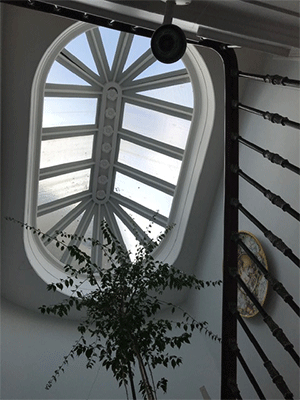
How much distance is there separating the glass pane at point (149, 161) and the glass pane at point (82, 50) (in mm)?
1504

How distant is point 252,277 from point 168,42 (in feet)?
11.4

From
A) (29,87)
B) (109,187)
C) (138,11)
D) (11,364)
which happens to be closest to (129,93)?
(109,187)

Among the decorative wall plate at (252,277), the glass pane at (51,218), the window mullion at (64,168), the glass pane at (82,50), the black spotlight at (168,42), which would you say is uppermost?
the glass pane at (82,50)

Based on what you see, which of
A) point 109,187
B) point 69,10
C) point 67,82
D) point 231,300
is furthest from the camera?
point 109,187

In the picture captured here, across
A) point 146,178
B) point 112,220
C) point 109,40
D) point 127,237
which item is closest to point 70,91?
point 109,40

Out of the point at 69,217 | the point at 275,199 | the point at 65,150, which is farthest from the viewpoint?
the point at 69,217

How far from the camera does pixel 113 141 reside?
7855 millimetres

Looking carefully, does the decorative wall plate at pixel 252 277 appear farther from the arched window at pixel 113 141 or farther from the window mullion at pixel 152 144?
the window mullion at pixel 152 144

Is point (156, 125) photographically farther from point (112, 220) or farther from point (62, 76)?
point (112, 220)

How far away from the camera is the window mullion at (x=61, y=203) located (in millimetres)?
7621

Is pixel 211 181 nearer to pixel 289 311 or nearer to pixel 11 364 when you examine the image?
pixel 289 311

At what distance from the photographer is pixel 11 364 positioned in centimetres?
573

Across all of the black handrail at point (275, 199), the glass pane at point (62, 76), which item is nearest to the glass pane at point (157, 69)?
the glass pane at point (62, 76)

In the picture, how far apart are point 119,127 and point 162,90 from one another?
1095 mm
